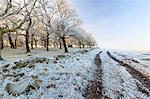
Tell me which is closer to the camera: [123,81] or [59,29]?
[123,81]

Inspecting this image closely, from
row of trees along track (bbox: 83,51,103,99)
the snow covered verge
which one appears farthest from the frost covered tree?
row of trees along track (bbox: 83,51,103,99)

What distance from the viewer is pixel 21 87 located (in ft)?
37.4

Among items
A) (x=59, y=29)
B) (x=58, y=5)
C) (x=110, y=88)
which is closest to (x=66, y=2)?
(x=58, y=5)

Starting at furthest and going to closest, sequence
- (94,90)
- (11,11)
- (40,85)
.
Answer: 1. (11,11)
2. (40,85)
3. (94,90)

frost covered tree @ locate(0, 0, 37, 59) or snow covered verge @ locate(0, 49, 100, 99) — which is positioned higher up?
frost covered tree @ locate(0, 0, 37, 59)

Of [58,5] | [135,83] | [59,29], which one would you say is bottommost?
[135,83]

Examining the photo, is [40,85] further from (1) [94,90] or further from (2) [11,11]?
(2) [11,11]

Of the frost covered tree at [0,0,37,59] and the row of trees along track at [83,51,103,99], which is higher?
the frost covered tree at [0,0,37,59]

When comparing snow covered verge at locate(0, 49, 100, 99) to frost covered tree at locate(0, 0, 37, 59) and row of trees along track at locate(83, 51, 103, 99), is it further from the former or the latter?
frost covered tree at locate(0, 0, 37, 59)

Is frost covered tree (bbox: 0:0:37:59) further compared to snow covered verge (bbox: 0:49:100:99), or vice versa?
frost covered tree (bbox: 0:0:37:59)

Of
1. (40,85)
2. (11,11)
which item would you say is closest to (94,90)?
(40,85)

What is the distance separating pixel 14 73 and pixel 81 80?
5.10 meters

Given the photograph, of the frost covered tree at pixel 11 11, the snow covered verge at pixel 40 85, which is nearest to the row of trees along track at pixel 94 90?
the snow covered verge at pixel 40 85

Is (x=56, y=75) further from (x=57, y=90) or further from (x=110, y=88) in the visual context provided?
(x=110, y=88)
